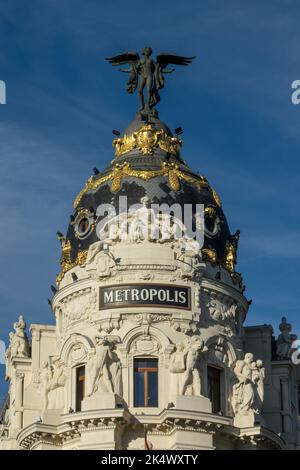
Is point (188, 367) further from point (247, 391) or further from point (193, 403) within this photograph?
point (247, 391)

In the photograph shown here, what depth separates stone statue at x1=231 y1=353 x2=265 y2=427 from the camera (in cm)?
7931

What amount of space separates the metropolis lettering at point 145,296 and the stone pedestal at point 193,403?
455cm

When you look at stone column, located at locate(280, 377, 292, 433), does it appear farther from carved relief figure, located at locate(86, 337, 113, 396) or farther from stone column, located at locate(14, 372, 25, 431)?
stone column, located at locate(14, 372, 25, 431)

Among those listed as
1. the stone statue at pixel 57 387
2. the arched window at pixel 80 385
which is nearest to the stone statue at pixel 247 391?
the arched window at pixel 80 385

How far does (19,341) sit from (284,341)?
13319mm

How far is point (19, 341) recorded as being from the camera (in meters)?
86.8

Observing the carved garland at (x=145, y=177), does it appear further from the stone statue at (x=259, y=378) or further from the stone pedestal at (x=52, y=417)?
the stone pedestal at (x=52, y=417)

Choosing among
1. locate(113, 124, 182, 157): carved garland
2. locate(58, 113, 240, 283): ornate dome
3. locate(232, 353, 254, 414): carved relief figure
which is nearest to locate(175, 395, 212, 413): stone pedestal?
locate(232, 353, 254, 414): carved relief figure

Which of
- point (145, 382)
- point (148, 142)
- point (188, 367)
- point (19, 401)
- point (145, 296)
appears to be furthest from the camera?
point (148, 142)

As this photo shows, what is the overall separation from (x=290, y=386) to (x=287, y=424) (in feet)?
7.40

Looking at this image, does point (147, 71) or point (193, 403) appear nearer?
point (193, 403)

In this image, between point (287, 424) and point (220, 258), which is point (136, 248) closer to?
point (220, 258)

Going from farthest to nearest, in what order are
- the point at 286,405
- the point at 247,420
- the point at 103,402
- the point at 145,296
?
the point at 286,405
the point at 145,296
the point at 247,420
the point at 103,402

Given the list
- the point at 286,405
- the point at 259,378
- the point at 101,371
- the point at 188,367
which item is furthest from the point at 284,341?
the point at 101,371
